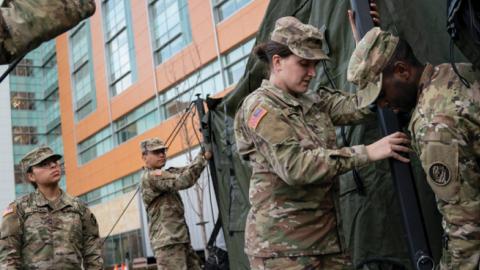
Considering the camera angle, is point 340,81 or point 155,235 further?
point 155,235

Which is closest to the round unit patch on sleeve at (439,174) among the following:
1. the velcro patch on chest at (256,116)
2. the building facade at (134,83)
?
the velcro patch on chest at (256,116)

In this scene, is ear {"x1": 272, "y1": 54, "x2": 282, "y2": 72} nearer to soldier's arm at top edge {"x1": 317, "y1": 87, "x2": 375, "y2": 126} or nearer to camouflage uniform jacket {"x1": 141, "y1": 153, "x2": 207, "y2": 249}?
soldier's arm at top edge {"x1": 317, "y1": 87, "x2": 375, "y2": 126}

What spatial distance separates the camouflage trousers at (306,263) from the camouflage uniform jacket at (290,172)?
0.08 ft

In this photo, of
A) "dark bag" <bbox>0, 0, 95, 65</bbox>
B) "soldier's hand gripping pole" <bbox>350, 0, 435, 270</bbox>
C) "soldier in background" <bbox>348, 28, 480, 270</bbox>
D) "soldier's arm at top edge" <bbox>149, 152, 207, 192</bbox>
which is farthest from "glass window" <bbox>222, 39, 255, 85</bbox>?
"dark bag" <bbox>0, 0, 95, 65</bbox>

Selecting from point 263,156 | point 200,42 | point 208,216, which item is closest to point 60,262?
point 263,156

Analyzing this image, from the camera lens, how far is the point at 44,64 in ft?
136

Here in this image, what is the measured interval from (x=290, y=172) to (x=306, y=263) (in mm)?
385

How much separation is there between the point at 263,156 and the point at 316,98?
415 mm

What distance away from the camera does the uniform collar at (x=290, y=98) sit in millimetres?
2367

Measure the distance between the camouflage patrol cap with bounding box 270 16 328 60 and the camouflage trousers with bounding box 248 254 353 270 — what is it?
2.74 feet

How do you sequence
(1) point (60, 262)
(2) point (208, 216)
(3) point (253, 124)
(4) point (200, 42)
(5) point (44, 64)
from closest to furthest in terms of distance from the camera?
(3) point (253, 124) → (1) point (60, 262) → (2) point (208, 216) → (4) point (200, 42) → (5) point (44, 64)

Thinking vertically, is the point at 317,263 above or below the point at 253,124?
below

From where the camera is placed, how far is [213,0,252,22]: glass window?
19038mm

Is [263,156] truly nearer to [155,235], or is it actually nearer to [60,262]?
[60,262]
